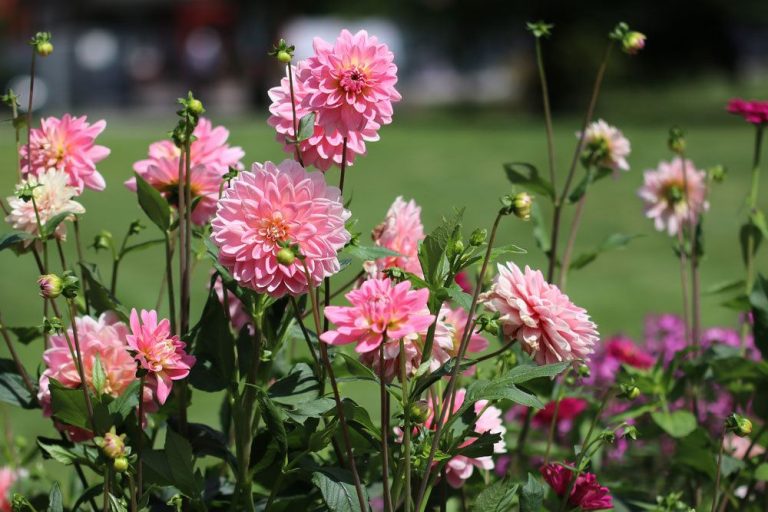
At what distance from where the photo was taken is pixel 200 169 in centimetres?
141

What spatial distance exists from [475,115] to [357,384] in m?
13.5

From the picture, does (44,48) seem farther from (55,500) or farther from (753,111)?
(753,111)

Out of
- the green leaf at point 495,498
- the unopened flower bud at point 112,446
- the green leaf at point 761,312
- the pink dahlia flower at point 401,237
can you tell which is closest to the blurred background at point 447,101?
the green leaf at point 761,312

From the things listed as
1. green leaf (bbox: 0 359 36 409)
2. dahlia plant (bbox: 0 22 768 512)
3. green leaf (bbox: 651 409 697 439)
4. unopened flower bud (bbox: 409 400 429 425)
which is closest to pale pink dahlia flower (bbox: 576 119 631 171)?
dahlia plant (bbox: 0 22 768 512)

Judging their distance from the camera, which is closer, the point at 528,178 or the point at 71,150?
the point at 71,150

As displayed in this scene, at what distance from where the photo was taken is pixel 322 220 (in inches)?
44.3

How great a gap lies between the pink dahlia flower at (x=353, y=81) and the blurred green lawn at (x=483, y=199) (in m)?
0.38

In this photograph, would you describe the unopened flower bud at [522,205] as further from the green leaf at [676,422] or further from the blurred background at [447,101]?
the blurred background at [447,101]

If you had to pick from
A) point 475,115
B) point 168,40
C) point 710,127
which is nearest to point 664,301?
point 710,127

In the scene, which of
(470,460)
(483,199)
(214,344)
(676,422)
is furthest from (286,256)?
(483,199)

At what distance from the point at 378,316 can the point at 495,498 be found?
12.3 inches

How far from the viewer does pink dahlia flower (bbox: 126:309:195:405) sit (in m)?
1.16

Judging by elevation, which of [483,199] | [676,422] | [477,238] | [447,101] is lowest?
[447,101]

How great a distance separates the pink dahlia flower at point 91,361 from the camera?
1310 mm
